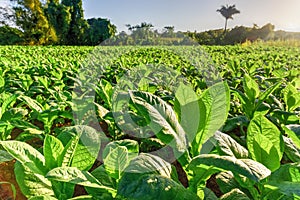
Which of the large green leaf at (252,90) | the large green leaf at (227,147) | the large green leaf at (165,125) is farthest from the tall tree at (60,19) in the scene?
the large green leaf at (227,147)

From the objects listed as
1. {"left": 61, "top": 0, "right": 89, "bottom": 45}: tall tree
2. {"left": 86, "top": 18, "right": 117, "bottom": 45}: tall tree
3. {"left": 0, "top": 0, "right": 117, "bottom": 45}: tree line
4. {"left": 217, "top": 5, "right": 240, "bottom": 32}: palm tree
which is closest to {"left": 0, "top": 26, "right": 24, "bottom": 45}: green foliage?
{"left": 0, "top": 0, "right": 117, "bottom": 45}: tree line

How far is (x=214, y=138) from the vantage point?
43.4 inches

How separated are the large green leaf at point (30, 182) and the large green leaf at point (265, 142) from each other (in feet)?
2.54

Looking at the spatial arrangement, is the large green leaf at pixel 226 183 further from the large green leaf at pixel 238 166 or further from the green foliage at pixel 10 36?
the green foliage at pixel 10 36

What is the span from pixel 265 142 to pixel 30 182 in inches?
34.0

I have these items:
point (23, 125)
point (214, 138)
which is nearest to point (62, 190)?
point (214, 138)

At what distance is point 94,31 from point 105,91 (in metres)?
42.9

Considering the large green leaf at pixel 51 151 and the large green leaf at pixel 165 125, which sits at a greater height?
the large green leaf at pixel 165 125

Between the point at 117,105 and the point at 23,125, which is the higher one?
the point at 117,105

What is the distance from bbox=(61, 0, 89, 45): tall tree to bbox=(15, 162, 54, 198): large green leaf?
44440mm

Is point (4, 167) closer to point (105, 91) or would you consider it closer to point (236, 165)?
point (105, 91)

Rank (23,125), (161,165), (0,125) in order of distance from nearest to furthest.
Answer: (161,165) < (0,125) < (23,125)

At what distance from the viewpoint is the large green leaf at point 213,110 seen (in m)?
1.16

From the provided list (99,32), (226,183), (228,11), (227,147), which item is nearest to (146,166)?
(227,147)
